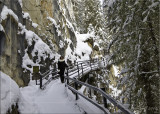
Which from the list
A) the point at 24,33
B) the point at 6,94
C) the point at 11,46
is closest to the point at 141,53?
the point at 6,94

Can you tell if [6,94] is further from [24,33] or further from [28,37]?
[28,37]

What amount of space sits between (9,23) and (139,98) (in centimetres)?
1160

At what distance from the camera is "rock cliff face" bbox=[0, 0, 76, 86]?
42.0 ft

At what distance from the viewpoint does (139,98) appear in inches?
285

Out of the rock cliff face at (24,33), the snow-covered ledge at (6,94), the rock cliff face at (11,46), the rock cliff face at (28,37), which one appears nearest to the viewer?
the snow-covered ledge at (6,94)

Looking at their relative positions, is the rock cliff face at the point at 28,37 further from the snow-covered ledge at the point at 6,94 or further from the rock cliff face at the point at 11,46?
the snow-covered ledge at the point at 6,94

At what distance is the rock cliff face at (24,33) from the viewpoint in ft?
42.0

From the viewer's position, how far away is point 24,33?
16.1 metres

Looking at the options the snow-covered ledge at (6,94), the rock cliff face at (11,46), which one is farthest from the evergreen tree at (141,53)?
the rock cliff face at (11,46)

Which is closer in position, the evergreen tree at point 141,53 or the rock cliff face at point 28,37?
the evergreen tree at point 141,53

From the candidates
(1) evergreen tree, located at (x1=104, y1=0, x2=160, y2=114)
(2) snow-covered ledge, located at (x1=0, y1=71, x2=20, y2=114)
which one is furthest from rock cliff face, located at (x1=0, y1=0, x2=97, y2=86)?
(1) evergreen tree, located at (x1=104, y1=0, x2=160, y2=114)

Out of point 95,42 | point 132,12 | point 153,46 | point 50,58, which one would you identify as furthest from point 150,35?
point 95,42

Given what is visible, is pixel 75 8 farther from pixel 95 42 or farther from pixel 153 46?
pixel 153 46

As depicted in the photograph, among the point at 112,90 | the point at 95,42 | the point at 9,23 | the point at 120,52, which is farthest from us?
the point at 95,42
